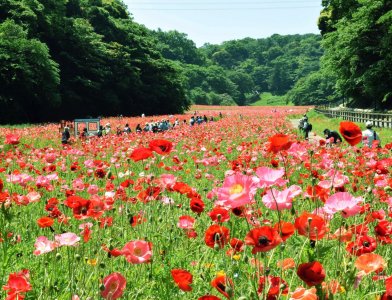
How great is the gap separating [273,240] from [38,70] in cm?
3324

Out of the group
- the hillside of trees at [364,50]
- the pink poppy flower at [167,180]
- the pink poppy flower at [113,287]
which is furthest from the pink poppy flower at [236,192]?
the hillside of trees at [364,50]

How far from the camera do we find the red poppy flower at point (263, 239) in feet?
4.62

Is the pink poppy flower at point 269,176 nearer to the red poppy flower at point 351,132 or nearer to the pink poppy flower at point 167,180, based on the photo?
the red poppy flower at point 351,132

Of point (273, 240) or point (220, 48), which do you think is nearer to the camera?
point (273, 240)

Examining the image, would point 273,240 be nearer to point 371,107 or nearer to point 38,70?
point 38,70

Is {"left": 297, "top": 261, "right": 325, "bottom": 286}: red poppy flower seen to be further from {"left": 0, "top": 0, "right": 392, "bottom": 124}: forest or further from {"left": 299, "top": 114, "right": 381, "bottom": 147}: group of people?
{"left": 0, "top": 0, "right": 392, "bottom": 124}: forest

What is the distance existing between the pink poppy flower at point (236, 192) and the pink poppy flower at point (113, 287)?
0.43m

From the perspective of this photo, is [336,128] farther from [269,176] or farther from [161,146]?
[269,176]

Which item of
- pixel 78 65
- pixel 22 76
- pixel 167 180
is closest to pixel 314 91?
pixel 78 65

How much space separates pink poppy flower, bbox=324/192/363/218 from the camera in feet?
5.67

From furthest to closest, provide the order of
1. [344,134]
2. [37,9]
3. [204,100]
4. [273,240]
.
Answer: [204,100]
[37,9]
[344,134]
[273,240]

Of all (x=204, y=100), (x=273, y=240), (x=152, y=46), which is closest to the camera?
(x=273, y=240)

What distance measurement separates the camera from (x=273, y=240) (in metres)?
1.42

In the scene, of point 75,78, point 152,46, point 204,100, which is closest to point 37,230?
point 75,78
